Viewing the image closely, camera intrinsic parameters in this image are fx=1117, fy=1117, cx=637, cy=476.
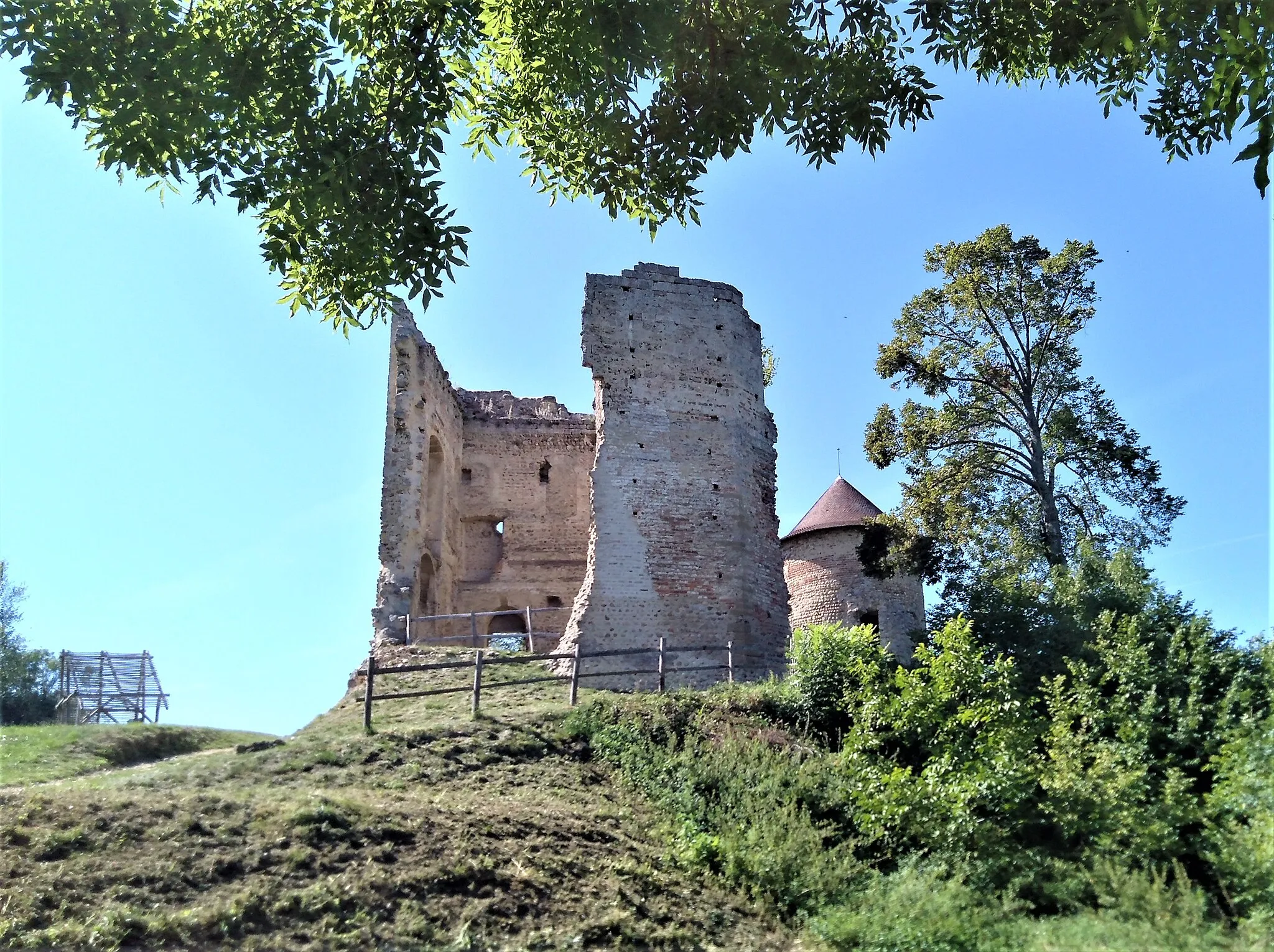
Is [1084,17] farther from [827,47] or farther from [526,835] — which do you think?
[526,835]

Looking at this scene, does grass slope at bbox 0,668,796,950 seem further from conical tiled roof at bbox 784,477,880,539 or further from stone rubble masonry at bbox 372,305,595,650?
conical tiled roof at bbox 784,477,880,539

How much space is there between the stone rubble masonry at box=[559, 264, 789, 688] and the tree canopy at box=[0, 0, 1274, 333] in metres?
11.4

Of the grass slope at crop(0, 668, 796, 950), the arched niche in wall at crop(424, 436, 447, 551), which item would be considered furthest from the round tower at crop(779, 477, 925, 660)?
the grass slope at crop(0, 668, 796, 950)

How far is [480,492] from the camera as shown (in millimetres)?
28828

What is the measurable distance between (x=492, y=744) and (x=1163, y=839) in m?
7.76

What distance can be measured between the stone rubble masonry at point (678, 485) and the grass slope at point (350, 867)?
707cm

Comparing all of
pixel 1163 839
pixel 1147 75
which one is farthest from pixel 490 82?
pixel 1163 839

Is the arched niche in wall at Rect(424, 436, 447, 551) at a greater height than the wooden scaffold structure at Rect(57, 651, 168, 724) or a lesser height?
greater

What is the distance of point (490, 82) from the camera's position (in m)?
9.62

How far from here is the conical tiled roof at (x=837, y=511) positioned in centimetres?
2855

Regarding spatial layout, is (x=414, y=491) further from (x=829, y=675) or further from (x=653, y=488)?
(x=829, y=675)

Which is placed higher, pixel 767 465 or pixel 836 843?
pixel 767 465

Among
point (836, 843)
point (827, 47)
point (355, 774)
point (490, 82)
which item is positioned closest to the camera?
point (827, 47)

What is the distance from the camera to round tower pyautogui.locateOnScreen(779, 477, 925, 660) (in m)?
27.6
